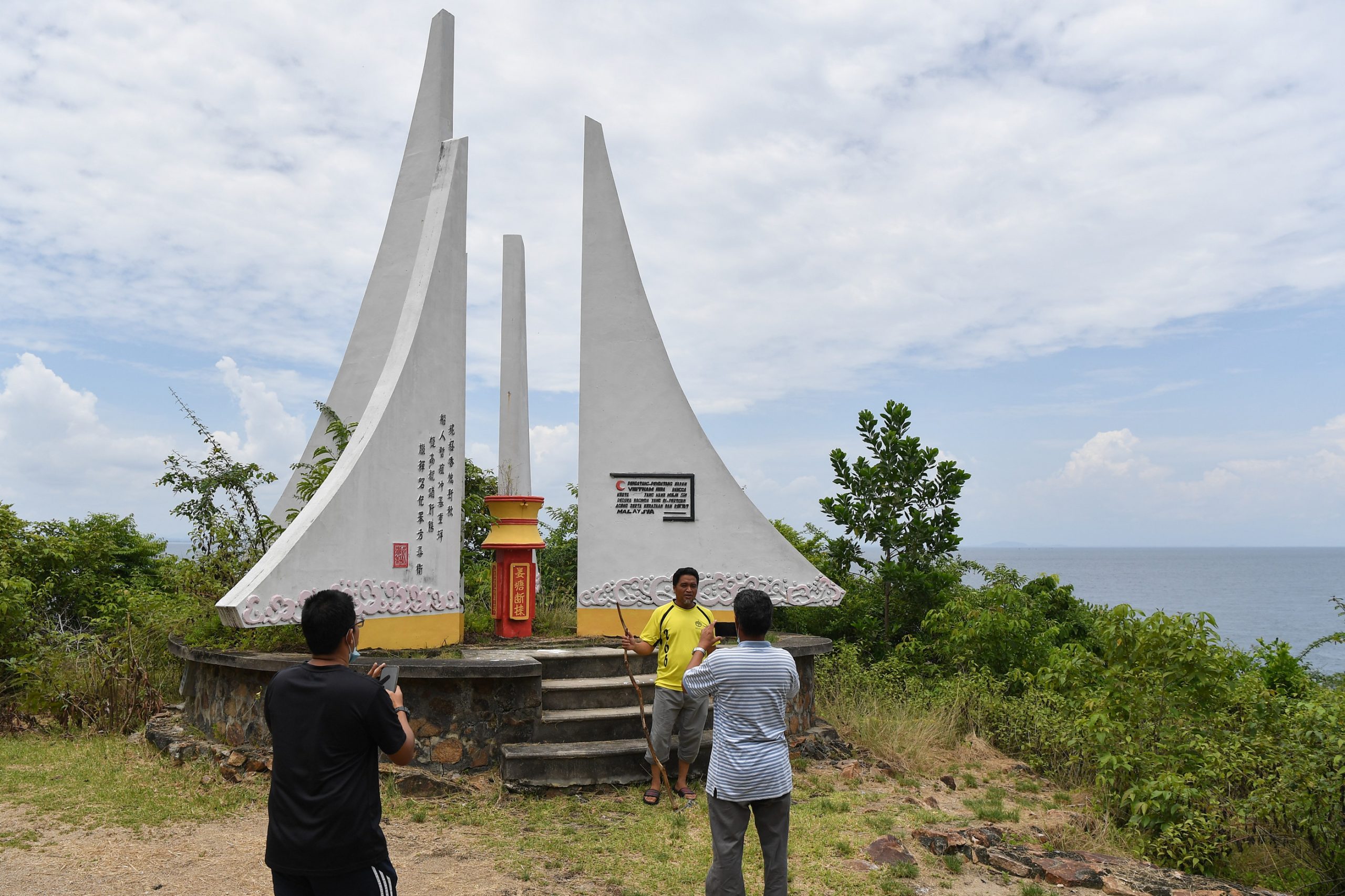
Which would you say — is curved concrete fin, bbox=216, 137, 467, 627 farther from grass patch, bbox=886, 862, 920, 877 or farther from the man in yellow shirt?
grass patch, bbox=886, 862, 920, 877

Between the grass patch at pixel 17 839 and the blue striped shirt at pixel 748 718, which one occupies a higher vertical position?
the blue striped shirt at pixel 748 718

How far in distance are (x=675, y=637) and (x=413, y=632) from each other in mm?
3210

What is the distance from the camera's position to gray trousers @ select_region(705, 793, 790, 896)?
360 centimetres

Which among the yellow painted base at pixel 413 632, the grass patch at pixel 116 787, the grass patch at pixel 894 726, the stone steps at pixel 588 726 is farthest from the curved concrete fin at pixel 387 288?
the grass patch at pixel 894 726

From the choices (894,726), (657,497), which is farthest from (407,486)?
(894,726)

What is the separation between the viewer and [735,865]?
11.8 feet

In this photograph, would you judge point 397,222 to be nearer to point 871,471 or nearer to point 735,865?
point 871,471

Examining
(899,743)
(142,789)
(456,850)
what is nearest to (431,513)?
(142,789)

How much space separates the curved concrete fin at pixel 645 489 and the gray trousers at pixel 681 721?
3047mm

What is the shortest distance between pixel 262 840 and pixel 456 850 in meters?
1.15

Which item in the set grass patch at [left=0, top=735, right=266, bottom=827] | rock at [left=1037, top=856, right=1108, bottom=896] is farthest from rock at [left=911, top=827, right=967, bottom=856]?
grass patch at [left=0, top=735, right=266, bottom=827]

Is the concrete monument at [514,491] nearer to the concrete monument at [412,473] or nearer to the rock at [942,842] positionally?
the concrete monument at [412,473]

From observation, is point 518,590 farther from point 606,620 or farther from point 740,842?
point 740,842

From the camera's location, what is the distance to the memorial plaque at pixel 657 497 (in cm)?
960
